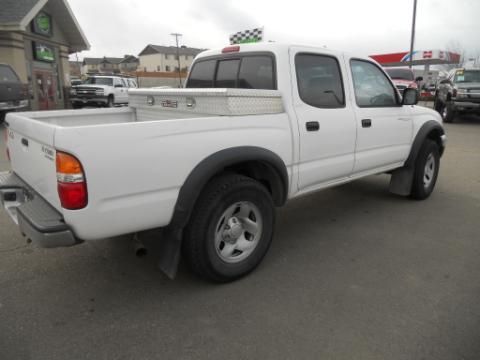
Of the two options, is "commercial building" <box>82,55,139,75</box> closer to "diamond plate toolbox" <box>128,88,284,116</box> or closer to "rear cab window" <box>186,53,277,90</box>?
"rear cab window" <box>186,53,277,90</box>

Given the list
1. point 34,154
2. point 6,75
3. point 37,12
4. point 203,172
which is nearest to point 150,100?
point 34,154

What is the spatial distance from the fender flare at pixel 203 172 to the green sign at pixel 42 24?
725 inches

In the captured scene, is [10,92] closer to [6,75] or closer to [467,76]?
[6,75]

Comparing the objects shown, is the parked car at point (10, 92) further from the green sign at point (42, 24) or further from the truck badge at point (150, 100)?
the truck badge at point (150, 100)

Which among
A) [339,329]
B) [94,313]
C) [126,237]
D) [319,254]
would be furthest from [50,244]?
[319,254]

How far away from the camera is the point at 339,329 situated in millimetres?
2520

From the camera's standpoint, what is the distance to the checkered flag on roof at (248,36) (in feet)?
30.7

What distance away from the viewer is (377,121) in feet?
13.8

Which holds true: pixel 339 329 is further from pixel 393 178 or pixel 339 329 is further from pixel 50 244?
pixel 393 178

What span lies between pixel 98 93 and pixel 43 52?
10.3 feet

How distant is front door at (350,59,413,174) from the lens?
4043 millimetres

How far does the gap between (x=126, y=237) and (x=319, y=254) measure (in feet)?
6.11

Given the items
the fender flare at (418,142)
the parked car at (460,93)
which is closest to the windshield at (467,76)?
the parked car at (460,93)

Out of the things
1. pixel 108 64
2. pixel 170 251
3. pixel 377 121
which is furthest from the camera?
pixel 108 64
